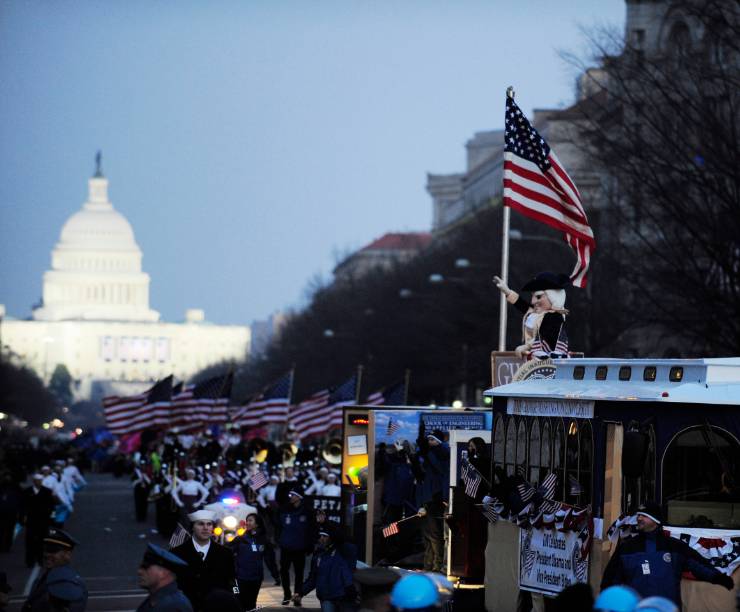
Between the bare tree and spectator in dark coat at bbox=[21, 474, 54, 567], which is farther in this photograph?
the bare tree

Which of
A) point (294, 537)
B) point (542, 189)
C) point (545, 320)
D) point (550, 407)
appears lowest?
point (294, 537)

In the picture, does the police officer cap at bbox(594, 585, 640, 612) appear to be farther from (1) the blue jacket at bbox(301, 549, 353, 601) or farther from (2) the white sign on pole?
(1) the blue jacket at bbox(301, 549, 353, 601)

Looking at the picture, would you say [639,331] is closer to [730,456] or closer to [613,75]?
[613,75]

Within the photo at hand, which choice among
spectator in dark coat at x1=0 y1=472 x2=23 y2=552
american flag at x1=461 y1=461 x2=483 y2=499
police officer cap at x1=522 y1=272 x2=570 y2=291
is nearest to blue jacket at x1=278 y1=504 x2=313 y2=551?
police officer cap at x1=522 y1=272 x2=570 y2=291

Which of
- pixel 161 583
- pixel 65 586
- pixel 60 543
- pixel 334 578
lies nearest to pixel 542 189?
A: pixel 334 578

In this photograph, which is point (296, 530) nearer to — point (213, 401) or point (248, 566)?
point (248, 566)

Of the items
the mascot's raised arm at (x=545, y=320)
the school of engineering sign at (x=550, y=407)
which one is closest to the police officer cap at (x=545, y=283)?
the mascot's raised arm at (x=545, y=320)

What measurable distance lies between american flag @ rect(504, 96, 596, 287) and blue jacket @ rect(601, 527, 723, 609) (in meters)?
9.88

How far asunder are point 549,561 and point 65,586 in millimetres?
6456

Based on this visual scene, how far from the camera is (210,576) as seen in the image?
1476 cm

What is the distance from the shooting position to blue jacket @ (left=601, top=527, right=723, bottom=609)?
538 inches

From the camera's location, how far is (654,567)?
1370 cm

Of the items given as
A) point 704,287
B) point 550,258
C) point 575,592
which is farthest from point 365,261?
point 575,592

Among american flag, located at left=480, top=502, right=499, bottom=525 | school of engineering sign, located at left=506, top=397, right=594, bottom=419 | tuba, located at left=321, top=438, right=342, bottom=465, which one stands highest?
school of engineering sign, located at left=506, top=397, right=594, bottom=419
